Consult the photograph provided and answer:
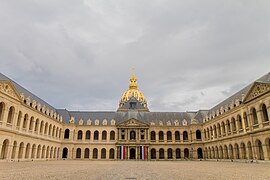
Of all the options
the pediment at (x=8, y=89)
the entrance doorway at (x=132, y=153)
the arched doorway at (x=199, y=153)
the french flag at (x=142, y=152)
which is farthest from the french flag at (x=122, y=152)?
the pediment at (x=8, y=89)

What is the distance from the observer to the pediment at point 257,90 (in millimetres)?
33844

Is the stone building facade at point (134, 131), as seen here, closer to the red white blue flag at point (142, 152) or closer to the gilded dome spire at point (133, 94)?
the red white blue flag at point (142, 152)

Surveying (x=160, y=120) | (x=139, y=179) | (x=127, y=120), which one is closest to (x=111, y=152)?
(x=127, y=120)

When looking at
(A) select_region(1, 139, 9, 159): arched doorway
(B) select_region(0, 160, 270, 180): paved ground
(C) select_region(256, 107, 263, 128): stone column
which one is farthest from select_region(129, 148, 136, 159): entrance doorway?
(B) select_region(0, 160, 270, 180): paved ground

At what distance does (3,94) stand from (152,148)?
46.1 metres

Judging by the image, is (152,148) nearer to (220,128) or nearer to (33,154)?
(220,128)

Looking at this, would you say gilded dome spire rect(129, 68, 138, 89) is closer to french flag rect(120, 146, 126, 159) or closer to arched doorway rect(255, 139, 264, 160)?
french flag rect(120, 146, 126, 159)

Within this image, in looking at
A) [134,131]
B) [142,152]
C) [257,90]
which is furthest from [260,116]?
[134,131]

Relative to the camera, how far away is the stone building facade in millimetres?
36588

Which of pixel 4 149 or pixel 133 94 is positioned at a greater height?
pixel 133 94

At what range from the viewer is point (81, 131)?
2746 inches

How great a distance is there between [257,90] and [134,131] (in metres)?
40.9

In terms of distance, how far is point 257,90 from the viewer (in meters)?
36.3

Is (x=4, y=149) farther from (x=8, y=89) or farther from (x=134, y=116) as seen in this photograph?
(x=134, y=116)
